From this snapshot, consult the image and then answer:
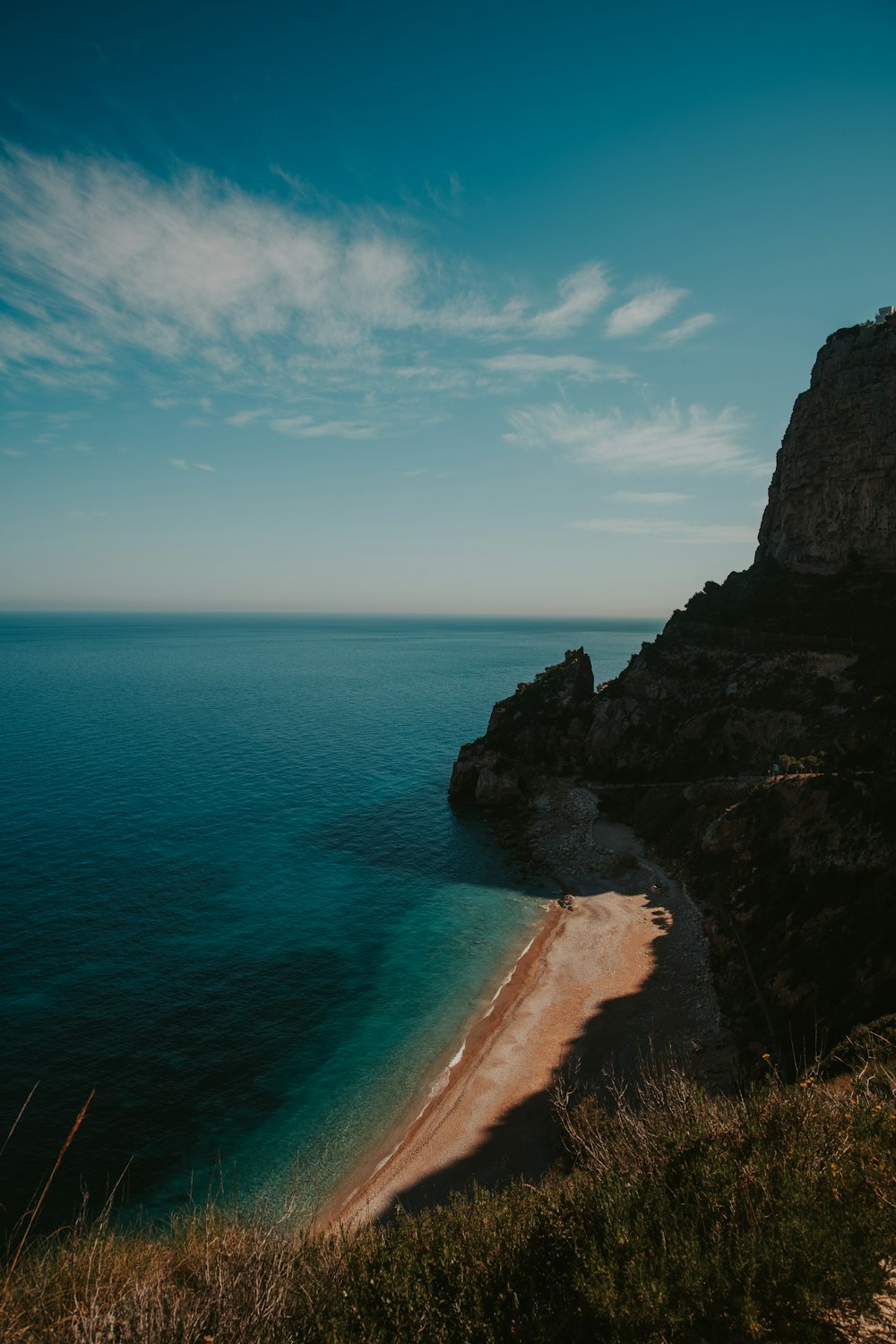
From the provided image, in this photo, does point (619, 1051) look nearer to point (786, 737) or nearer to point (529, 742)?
point (786, 737)

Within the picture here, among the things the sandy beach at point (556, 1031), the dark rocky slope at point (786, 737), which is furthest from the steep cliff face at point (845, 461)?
the sandy beach at point (556, 1031)

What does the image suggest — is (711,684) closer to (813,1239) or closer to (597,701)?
(597,701)

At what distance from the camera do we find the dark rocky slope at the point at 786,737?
2560 cm

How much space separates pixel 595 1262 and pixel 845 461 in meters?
64.1

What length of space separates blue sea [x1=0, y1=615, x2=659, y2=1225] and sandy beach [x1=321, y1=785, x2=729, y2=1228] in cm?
139

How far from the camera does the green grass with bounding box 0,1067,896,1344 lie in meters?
9.50

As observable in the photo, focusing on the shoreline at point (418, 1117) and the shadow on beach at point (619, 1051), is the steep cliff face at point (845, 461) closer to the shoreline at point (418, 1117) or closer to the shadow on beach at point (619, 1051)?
the shadow on beach at point (619, 1051)

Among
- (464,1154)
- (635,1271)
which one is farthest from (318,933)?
(635,1271)

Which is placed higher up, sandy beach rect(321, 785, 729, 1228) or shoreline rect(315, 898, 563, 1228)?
sandy beach rect(321, 785, 729, 1228)

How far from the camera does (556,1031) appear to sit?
28234 mm

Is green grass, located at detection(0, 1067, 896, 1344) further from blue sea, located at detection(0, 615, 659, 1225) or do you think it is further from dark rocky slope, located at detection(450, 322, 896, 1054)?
dark rocky slope, located at detection(450, 322, 896, 1054)

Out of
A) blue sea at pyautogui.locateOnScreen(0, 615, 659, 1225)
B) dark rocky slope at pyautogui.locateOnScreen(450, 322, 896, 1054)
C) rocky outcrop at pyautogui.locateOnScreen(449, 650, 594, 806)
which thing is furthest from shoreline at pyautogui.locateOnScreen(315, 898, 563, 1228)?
rocky outcrop at pyautogui.locateOnScreen(449, 650, 594, 806)

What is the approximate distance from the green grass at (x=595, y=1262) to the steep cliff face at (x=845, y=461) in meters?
55.5

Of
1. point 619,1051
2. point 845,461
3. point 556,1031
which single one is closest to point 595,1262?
point 619,1051
